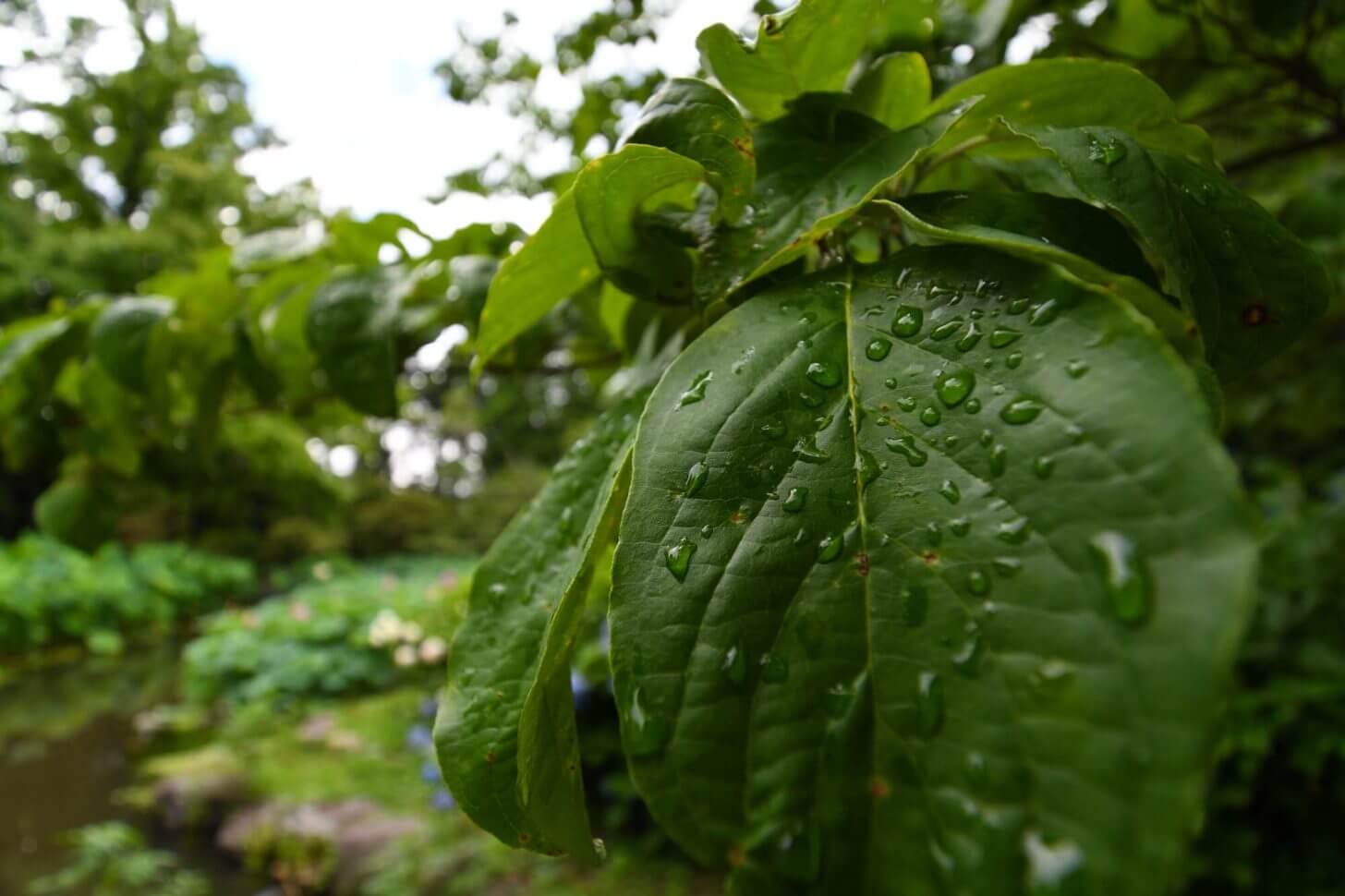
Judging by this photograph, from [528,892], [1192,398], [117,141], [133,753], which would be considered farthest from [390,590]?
[117,141]

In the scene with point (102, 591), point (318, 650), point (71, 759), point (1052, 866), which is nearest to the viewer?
point (1052, 866)

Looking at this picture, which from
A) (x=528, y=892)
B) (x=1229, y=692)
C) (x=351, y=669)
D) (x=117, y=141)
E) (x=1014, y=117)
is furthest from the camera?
(x=117, y=141)

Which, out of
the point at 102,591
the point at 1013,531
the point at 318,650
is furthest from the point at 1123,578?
the point at 102,591

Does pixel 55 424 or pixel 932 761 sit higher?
pixel 55 424

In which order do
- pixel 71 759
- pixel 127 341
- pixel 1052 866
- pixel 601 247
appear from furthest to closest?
pixel 71 759, pixel 127 341, pixel 601 247, pixel 1052 866

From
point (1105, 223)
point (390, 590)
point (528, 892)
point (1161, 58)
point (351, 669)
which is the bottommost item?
point (528, 892)

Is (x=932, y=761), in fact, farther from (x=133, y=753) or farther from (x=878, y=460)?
(x=133, y=753)

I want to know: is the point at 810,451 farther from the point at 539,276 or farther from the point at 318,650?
the point at 318,650

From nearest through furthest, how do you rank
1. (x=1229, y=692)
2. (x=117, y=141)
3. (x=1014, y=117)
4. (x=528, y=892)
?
(x=1229, y=692) < (x=1014, y=117) < (x=528, y=892) < (x=117, y=141)

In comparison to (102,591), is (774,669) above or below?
below
